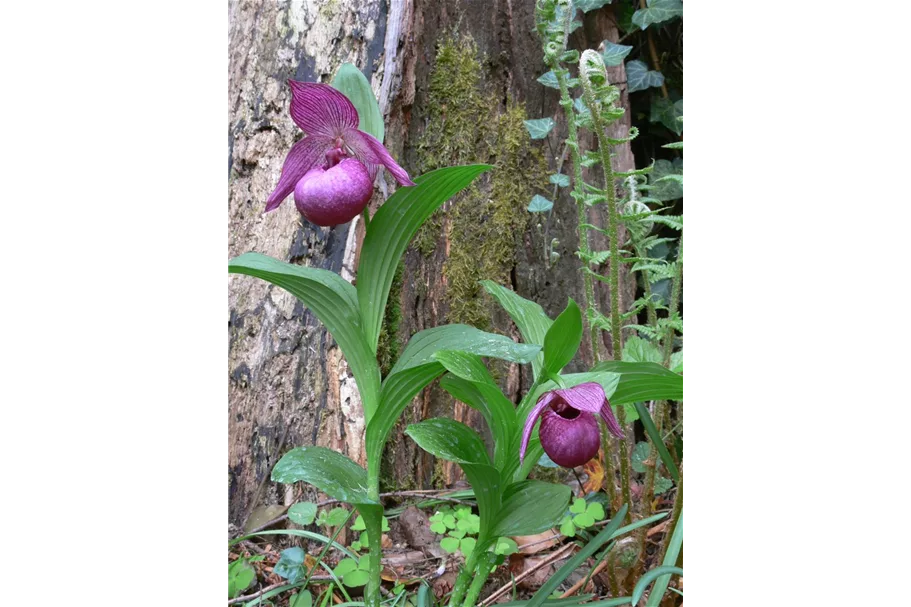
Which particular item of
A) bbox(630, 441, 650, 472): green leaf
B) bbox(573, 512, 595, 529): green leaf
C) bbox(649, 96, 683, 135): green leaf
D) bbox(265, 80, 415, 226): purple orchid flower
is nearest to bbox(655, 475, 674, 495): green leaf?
bbox(630, 441, 650, 472): green leaf

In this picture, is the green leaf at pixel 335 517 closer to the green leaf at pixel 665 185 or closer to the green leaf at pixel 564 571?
the green leaf at pixel 564 571

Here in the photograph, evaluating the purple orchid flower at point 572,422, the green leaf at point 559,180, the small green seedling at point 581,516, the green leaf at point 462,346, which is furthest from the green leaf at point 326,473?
the green leaf at point 559,180

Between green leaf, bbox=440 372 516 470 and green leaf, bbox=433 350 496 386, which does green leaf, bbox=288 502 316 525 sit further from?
green leaf, bbox=433 350 496 386

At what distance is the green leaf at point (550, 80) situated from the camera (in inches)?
42.9

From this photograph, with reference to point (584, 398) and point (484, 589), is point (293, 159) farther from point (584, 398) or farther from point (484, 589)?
point (484, 589)

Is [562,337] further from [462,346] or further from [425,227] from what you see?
[425,227]

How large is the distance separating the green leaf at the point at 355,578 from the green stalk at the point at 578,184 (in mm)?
526

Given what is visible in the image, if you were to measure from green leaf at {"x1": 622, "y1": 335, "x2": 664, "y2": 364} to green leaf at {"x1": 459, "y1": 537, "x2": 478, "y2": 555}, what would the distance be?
15.9 inches

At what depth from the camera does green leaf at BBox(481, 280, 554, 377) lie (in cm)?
95

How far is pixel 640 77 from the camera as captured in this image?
1.03m

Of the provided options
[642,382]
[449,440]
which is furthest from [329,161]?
[642,382]

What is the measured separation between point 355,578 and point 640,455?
0.53 meters
